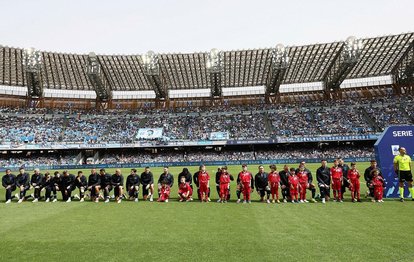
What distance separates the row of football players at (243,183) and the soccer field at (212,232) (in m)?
1.08

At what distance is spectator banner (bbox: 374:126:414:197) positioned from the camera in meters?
13.8

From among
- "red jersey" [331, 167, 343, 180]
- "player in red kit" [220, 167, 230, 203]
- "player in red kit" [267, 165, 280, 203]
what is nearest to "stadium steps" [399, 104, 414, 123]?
"red jersey" [331, 167, 343, 180]

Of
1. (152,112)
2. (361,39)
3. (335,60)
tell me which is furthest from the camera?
(152,112)

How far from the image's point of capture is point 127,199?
1513 centimetres

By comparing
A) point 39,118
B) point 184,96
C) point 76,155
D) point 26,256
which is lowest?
point 26,256

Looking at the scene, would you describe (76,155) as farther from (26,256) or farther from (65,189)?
(26,256)

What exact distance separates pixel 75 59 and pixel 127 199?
1491 inches

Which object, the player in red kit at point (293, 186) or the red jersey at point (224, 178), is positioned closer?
the player in red kit at point (293, 186)

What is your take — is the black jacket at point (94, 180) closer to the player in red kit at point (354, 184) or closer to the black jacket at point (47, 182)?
the black jacket at point (47, 182)

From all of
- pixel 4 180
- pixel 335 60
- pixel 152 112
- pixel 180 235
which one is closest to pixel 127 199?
pixel 4 180

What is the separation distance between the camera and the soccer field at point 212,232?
6.41 m

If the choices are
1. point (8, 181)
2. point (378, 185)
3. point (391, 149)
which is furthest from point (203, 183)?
point (8, 181)

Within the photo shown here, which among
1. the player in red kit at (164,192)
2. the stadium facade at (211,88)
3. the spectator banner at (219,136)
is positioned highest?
the stadium facade at (211,88)

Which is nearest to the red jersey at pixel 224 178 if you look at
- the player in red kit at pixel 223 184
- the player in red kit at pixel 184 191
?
the player in red kit at pixel 223 184
